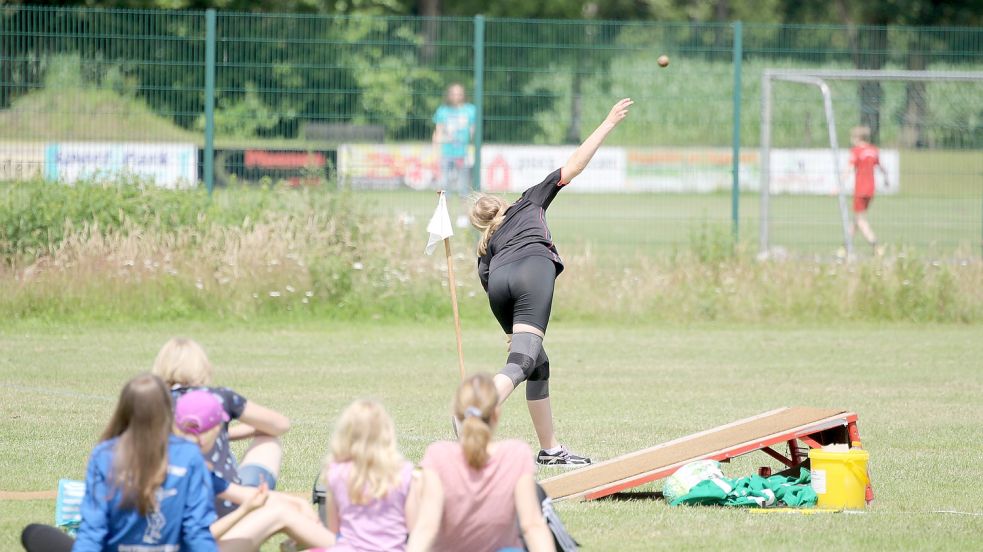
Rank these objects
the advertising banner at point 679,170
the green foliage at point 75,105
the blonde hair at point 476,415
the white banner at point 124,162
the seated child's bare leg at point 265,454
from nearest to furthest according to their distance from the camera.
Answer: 1. the blonde hair at point 476,415
2. the seated child's bare leg at point 265,454
3. the white banner at point 124,162
4. the green foliage at point 75,105
5. the advertising banner at point 679,170

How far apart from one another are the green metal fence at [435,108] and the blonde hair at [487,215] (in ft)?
24.3

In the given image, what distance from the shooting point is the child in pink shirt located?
5.04 metres

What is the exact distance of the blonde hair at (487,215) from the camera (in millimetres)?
8758

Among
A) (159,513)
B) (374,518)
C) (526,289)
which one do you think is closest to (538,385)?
(526,289)

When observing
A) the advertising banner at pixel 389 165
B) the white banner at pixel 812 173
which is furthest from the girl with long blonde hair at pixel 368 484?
the white banner at pixel 812 173

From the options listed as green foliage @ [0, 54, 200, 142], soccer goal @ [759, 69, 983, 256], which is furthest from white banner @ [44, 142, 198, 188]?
soccer goal @ [759, 69, 983, 256]

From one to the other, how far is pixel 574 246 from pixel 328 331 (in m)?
3.85

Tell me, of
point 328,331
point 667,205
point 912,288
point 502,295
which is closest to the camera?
point 502,295

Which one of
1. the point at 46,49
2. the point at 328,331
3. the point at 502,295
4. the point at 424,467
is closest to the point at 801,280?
the point at 328,331

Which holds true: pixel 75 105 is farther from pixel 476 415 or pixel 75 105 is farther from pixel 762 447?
pixel 476 415

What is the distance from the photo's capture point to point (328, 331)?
14.8 meters

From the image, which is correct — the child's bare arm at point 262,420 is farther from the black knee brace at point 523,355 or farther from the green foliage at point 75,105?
the green foliage at point 75,105

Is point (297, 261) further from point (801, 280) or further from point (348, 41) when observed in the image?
point (801, 280)

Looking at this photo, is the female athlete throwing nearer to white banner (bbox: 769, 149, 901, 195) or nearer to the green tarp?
the green tarp
